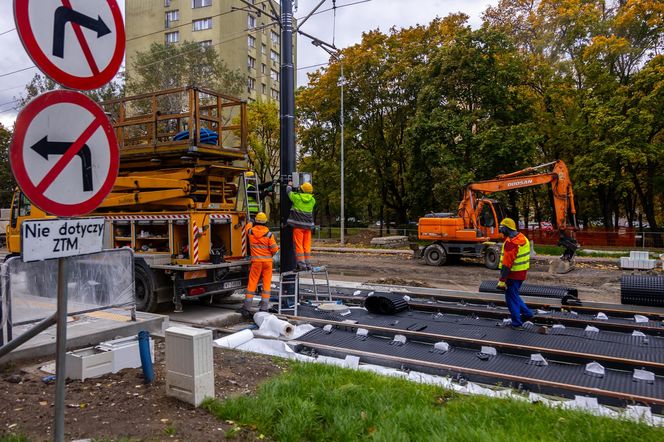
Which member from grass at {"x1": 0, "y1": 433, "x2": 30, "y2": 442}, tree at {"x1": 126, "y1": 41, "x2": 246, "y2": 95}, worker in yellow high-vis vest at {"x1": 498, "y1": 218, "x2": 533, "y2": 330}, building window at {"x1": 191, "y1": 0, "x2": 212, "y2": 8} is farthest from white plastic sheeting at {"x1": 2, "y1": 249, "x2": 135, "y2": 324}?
building window at {"x1": 191, "y1": 0, "x2": 212, "y2": 8}

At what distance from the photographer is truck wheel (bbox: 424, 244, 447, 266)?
18984 mm

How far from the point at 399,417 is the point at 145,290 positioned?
6726 millimetres

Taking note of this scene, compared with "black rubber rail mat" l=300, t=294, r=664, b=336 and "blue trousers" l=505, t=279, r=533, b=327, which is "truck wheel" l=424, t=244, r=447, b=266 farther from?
"blue trousers" l=505, t=279, r=533, b=327

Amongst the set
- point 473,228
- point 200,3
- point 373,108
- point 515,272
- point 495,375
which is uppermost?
point 200,3

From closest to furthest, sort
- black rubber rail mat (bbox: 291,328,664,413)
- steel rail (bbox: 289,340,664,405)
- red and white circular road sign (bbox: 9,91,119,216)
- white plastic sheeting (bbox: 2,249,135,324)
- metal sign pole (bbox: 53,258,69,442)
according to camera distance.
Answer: red and white circular road sign (bbox: 9,91,119,216)
metal sign pole (bbox: 53,258,69,442)
steel rail (bbox: 289,340,664,405)
black rubber rail mat (bbox: 291,328,664,413)
white plastic sheeting (bbox: 2,249,135,324)

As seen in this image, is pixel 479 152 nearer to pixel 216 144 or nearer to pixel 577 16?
pixel 577 16

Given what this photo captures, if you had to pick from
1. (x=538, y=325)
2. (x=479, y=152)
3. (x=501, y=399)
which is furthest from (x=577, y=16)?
(x=501, y=399)

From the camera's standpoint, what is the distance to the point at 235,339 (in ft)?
23.5

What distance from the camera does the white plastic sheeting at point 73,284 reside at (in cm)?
552

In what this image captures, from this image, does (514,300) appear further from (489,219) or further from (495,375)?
(489,219)

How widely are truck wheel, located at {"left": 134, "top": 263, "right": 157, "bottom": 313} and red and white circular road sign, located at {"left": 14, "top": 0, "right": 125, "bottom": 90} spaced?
658 centimetres

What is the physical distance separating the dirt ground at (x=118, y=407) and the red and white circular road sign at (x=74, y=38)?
8.62ft

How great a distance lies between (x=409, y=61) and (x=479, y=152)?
8.76 m

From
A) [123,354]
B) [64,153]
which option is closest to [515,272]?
[123,354]
